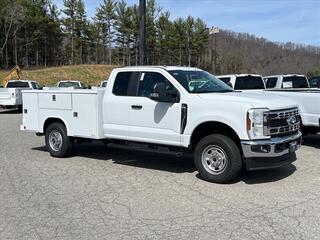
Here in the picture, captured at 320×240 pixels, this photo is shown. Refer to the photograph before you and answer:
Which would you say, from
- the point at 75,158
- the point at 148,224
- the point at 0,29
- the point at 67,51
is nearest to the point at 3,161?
the point at 75,158

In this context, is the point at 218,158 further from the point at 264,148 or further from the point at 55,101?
the point at 55,101

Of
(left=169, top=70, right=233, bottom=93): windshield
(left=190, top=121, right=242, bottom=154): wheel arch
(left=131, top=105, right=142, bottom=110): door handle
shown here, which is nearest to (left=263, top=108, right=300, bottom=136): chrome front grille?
(left=190, top=121, right=242, bottom=154): wheel arch

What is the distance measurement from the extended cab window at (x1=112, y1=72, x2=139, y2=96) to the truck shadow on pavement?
1.53m

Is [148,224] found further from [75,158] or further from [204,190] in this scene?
[75,158]

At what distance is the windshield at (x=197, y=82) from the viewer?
28.4 feet

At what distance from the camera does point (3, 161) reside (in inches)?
400

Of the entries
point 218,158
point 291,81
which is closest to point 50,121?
point 218,158

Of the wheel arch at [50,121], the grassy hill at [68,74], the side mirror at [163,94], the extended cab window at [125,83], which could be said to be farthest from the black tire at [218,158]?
the grassy hill at [68,74]

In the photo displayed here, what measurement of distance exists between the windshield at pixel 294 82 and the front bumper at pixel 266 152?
12379 millimetres

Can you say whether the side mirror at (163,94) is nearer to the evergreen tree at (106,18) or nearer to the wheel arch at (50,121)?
the wheel arch at (50,121)

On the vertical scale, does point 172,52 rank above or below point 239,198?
above

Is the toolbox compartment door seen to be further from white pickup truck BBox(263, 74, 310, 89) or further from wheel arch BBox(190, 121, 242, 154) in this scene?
white pickup truck BBox(263, 74, 310, 89)

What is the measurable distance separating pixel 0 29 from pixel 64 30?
14.3 m

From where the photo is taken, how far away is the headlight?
7508 millimetres
